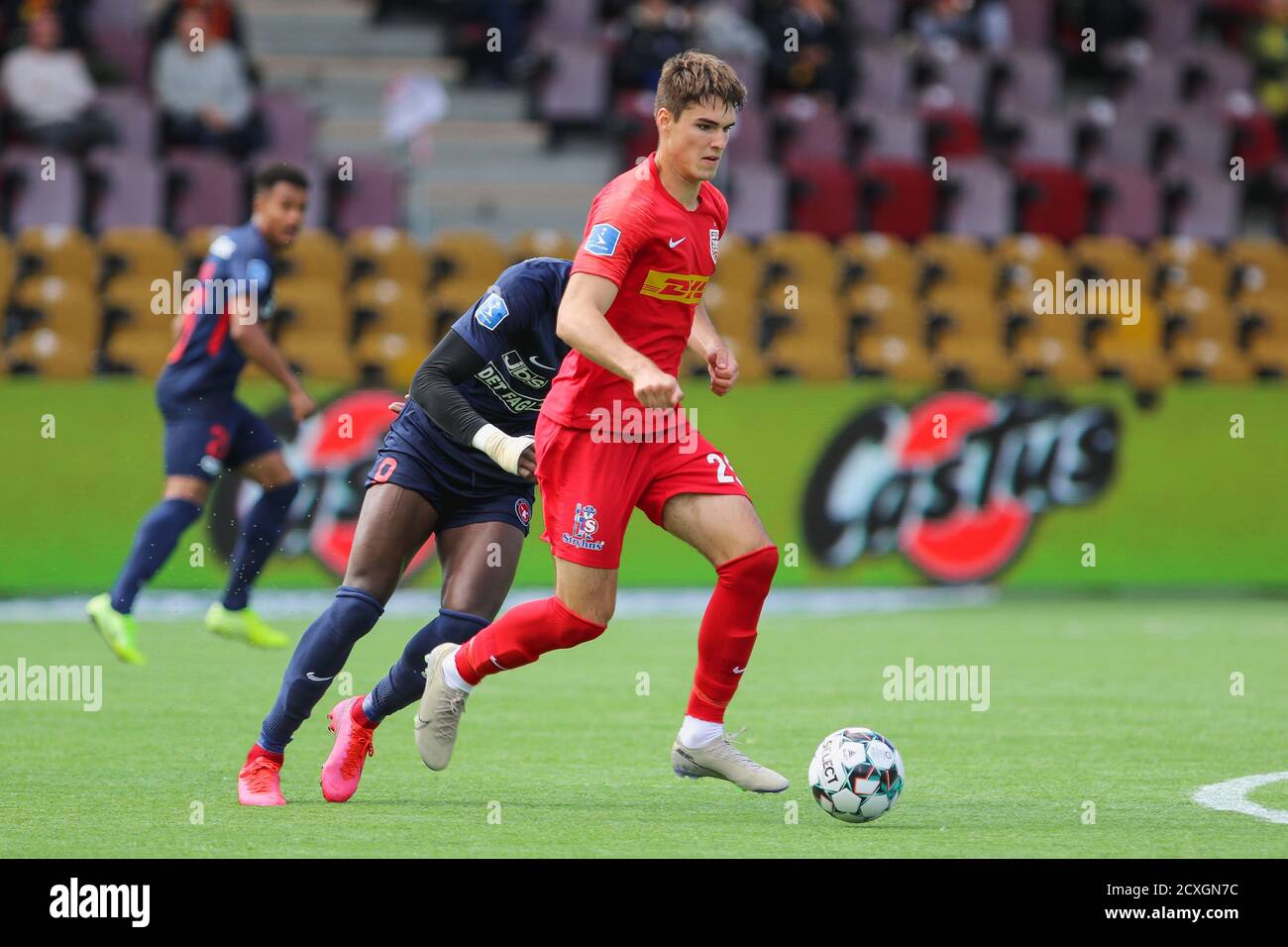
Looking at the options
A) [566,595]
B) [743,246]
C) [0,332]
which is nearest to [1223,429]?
[743,246]

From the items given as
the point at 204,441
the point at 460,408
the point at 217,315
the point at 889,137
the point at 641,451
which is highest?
the point at 889,137

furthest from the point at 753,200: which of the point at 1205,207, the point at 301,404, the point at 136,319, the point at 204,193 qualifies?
the point at 301,404

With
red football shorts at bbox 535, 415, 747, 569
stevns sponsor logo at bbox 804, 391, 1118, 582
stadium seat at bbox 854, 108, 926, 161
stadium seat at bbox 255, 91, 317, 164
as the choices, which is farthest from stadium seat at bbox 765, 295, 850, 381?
red football shorts at bbox 535, 415, 747, 569

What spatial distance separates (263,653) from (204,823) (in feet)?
16.1

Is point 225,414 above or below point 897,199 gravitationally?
below

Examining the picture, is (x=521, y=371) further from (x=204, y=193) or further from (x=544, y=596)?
(x=204, y=193)

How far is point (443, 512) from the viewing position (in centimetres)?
662

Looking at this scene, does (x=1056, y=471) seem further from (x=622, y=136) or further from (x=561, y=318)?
(x=561, y=318)

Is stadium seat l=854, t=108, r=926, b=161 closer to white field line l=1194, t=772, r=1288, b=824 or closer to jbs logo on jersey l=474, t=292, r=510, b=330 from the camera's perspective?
white field line l=1194, t=772, r=1288, b=824

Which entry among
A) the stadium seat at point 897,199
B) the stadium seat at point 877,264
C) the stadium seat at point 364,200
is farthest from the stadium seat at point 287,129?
the stadium seat at point 897,199

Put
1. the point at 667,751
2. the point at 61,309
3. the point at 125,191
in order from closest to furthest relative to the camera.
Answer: the point at 667,751 → the point at 61,309 → the point at 125,191

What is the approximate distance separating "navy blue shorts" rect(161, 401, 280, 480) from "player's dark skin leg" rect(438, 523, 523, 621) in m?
3.95

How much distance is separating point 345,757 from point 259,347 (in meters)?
4.14

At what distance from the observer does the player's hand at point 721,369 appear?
6.35 m
